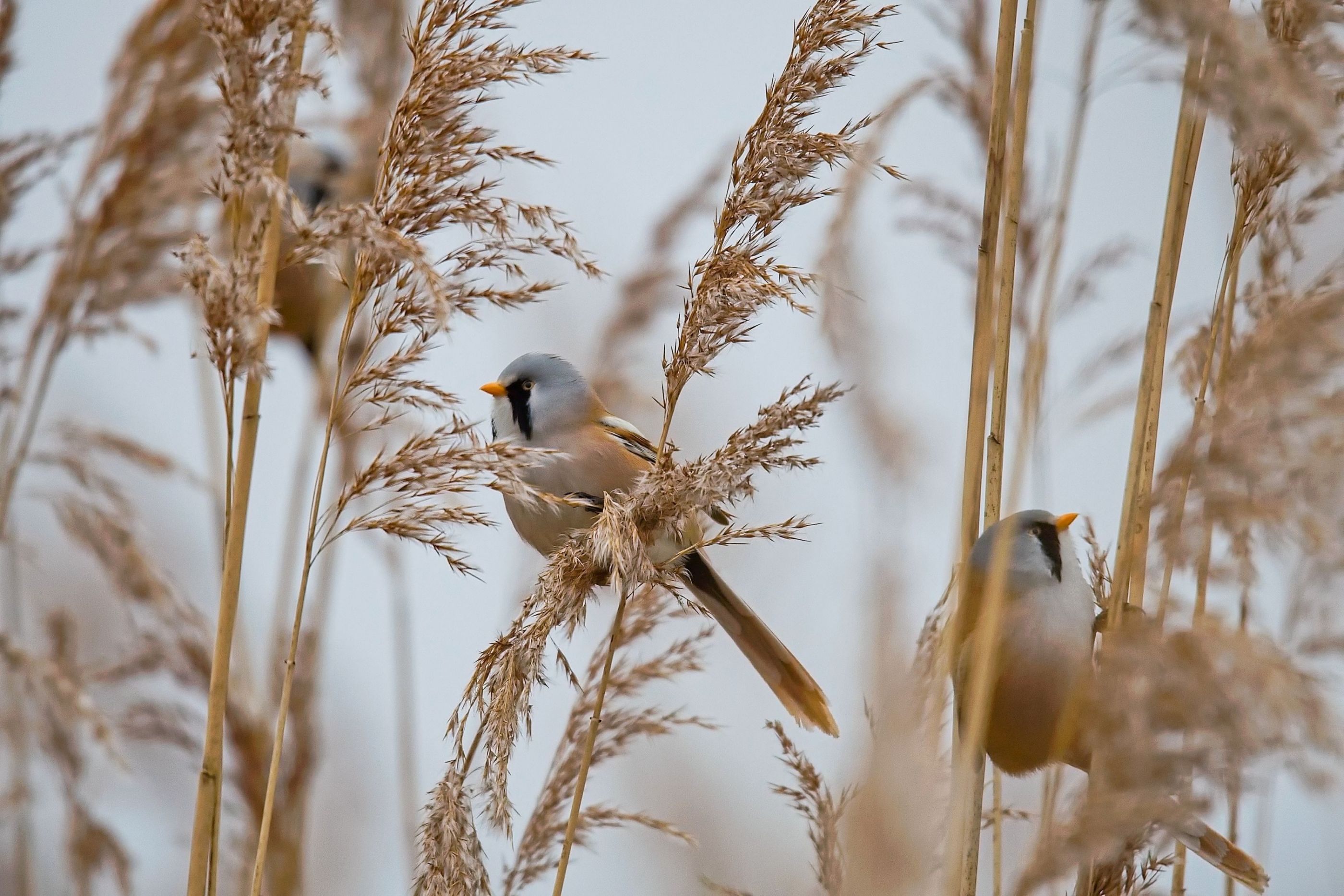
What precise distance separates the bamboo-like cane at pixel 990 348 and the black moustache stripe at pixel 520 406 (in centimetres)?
180

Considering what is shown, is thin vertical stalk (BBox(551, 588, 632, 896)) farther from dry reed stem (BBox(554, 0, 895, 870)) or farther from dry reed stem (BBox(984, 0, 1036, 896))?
dry reed stem (BBox(984, 0, 1036, 896))

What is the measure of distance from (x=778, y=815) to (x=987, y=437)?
1619 mm

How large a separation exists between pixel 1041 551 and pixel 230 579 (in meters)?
1.40

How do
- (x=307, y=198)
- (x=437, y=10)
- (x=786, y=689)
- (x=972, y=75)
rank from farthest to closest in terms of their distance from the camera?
(x=307, y=198) → (x=786, y=689) → (x=972, y=75) → (x=437, y=10)

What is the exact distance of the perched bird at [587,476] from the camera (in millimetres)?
2584

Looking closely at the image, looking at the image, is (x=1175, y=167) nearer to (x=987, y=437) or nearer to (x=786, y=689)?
(x=987, y=437)

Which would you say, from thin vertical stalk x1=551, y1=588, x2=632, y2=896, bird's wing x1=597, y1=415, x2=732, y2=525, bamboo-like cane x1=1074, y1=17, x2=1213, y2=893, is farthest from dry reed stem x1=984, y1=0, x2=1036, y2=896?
bird's wing x1=597, y1=415, x2=732, y2=525

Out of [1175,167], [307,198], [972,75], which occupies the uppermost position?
[307,198]

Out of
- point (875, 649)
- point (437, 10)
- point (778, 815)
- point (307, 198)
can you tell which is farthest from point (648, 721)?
point (307, 198)

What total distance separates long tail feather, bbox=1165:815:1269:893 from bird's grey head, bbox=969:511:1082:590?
18.9 inches

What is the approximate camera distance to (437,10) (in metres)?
1.79

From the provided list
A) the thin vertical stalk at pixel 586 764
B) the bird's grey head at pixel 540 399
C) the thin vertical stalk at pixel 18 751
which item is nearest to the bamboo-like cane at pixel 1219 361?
the thin vertical stalk at pixel 586 764

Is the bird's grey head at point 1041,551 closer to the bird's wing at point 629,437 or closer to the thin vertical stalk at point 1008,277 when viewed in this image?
the thin vertical stalk at point 1008,277

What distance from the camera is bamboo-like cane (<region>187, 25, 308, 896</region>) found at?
1577mm
